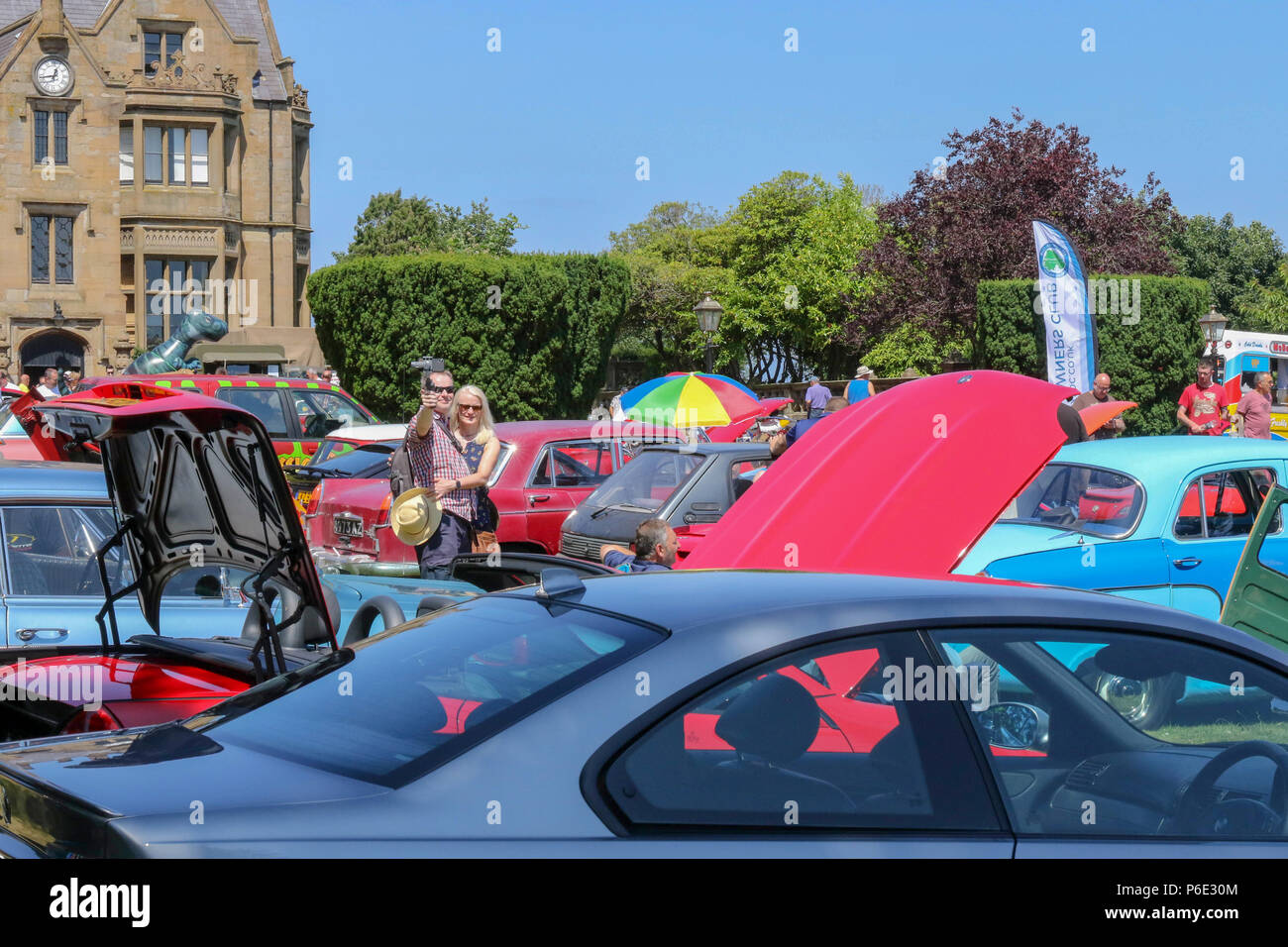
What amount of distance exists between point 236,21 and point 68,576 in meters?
55.3

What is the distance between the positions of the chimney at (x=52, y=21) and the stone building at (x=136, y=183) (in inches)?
2.0

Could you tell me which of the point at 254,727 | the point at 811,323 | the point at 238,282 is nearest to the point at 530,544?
the point at 254,727

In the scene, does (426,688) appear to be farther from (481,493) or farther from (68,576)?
(481,493)

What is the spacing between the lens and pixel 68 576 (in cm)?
620

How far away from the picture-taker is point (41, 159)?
1991 inches

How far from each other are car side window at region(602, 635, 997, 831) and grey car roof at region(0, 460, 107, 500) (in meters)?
4.26

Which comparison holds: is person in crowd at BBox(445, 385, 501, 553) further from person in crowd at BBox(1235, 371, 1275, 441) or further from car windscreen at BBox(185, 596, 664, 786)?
person in crowd at BBox(1235, 371, 1275, 441)

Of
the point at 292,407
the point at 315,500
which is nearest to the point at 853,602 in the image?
the point at 315,500

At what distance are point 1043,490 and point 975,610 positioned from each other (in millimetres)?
6745

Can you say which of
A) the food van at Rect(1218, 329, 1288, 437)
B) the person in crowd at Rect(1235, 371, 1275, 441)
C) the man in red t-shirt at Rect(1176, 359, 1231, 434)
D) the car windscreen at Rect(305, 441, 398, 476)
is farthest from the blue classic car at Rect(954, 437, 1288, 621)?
the food van at Rect(1218, 329, 1288, 437)

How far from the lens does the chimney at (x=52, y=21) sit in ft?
165

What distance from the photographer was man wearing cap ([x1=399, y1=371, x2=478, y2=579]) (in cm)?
880

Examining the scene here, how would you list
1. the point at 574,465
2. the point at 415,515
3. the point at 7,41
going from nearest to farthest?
the point at 415,515 → the point at 574,465 → the point at 7,41

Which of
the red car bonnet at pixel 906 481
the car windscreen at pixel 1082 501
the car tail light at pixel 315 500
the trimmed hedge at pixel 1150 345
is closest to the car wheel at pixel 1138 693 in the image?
the red car bonnet at pixel 906 481
